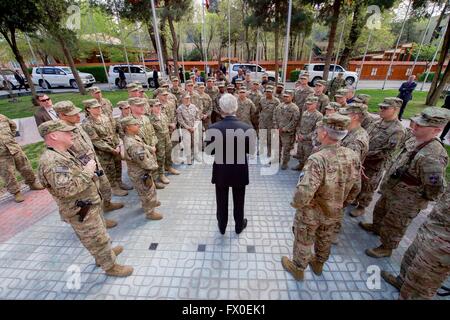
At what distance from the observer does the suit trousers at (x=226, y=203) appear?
3.24 metres

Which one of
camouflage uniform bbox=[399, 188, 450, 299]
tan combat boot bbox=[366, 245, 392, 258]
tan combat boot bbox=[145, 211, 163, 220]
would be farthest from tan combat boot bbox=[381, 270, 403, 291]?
tan combat boot bbox=[145, 211, 163, 220]

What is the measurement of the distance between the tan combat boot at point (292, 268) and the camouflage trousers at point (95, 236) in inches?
89.1

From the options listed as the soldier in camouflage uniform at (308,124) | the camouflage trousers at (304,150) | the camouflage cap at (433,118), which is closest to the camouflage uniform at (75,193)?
the camouflage cap at (433,118)

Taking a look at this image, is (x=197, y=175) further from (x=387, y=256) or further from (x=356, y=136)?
(x=387, y=256)

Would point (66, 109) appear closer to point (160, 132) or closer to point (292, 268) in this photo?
point (160, 132)

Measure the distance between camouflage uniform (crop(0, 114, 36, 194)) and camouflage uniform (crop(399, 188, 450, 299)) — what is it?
6521mm

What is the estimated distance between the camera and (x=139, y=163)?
349 cm

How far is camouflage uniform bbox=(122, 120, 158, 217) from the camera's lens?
11.3 ft

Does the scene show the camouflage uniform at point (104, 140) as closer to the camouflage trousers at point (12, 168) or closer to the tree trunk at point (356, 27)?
the camouflage trousers at point (12, 168)

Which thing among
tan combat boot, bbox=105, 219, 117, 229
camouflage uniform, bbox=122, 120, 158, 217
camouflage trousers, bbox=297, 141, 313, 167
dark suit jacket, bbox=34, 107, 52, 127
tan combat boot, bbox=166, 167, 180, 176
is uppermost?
dark suit jacket, bbox=34, 107, 52, 127

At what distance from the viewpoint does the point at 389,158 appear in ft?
12.2

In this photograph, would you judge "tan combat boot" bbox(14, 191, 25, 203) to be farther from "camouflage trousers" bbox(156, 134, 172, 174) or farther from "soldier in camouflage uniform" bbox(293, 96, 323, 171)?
"soldier in camouflage uniform" bbox(293, 96, 323, 171)

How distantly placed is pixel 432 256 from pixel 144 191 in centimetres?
369

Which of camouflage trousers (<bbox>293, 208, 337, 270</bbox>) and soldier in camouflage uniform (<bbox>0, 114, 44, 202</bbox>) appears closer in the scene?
camouflage trousers (<bbox>293, 208, 337, 270</bbox>)
